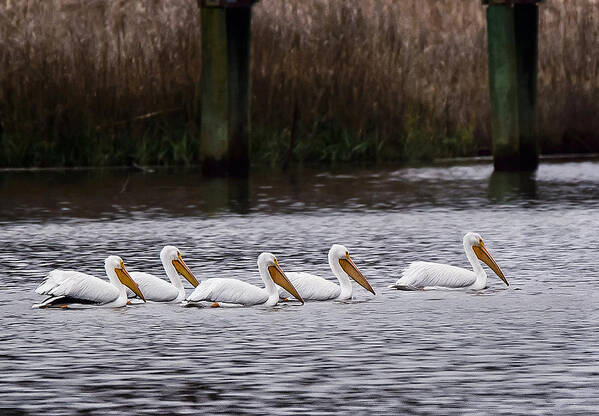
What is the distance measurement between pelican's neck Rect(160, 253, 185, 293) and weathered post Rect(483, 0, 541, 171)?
35.2 ft

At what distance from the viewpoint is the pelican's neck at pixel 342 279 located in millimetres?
11219

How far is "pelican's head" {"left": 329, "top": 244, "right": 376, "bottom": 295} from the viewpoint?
37.1 ft

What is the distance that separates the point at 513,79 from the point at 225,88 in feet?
Result: 11.8

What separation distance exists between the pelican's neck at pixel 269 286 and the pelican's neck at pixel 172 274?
542 millimetres

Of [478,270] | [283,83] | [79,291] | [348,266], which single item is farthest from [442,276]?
[283,83]

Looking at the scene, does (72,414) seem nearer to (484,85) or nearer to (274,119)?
(274,119)

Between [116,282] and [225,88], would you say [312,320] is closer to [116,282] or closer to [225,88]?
[116,282]

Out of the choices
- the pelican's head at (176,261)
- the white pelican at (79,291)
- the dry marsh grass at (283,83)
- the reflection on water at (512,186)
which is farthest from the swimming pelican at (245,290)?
the dry marsh grass at (283,83)

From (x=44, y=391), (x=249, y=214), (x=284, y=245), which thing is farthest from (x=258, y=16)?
(x=44, y=391)

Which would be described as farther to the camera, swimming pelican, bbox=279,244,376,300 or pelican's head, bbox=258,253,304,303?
swimming pelican, bbox=279,244,376,300

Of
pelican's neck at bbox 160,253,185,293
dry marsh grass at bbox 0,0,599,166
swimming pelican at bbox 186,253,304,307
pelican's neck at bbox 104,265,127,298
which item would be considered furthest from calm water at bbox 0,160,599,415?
dry marsh grass at bbox 0,0,599,166

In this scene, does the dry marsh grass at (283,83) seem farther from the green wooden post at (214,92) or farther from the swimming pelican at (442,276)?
the swimming pelican at (442,276)

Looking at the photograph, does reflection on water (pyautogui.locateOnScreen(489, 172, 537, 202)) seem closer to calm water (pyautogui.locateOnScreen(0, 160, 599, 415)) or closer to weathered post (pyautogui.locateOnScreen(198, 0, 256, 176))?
calm water (pyautogui.locateOnScreen(0, 160, 599, 415))

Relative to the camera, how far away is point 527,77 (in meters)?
21.9
